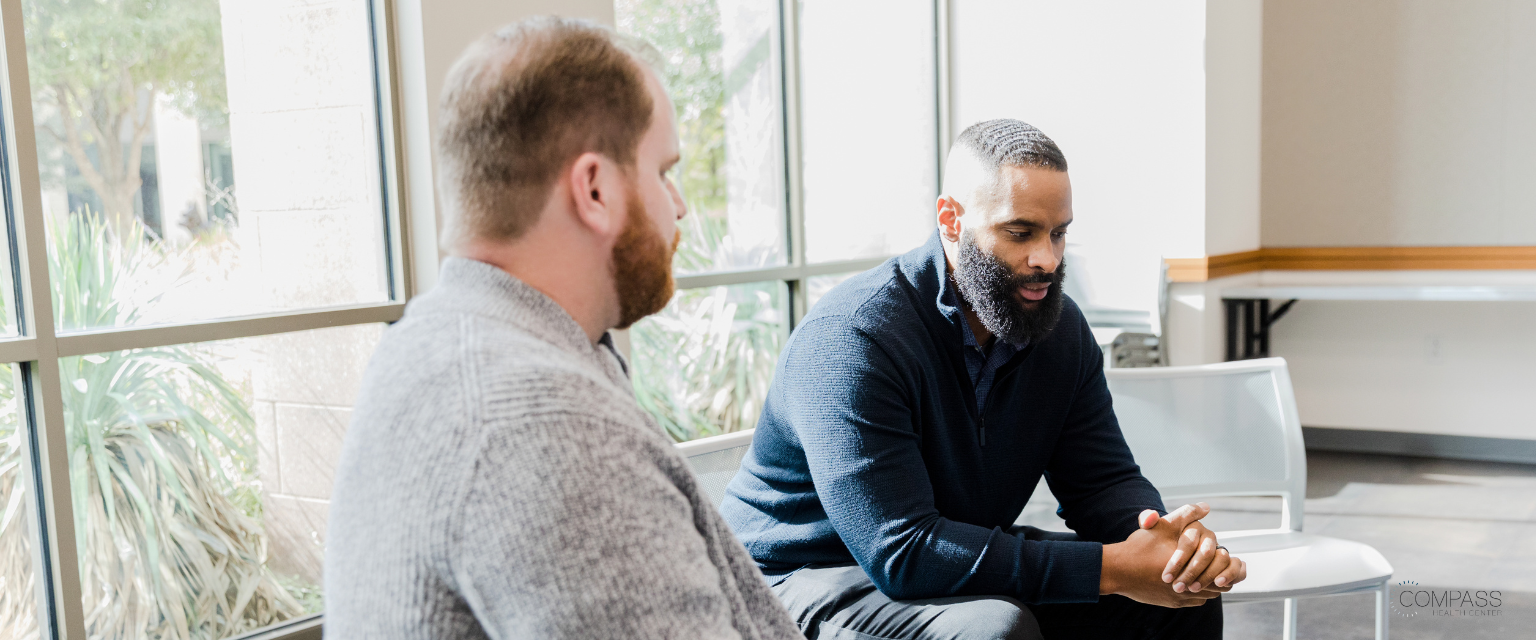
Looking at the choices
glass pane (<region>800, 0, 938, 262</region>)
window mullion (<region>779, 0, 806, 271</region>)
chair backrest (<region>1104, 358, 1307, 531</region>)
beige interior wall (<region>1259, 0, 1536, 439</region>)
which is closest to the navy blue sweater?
chair backrest (<region>1104, 358, 1307, 531</region>)

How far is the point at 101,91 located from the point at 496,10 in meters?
0.80

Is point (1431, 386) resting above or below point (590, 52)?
below

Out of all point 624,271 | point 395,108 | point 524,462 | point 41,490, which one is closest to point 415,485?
point 524,462

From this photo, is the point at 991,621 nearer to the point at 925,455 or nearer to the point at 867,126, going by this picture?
the point at 925,455

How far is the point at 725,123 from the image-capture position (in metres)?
3.71

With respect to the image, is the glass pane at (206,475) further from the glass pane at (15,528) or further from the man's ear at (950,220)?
the man's ear at (950,220)

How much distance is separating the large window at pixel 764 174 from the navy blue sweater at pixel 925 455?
6.04 feet

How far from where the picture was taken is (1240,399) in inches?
82.1

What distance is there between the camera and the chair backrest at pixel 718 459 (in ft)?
5.47

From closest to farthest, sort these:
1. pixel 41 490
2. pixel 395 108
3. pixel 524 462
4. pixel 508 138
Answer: pixel 524 462 → pixel 508 138 → pixel 41 490 → pixel 395 108

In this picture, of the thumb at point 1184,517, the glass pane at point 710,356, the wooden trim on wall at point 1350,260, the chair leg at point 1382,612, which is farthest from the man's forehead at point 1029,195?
the wooden trim on wall at point 1350,260

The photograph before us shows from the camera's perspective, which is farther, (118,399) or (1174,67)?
(1174,67)

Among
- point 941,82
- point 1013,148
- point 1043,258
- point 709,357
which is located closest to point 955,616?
point 1043,258

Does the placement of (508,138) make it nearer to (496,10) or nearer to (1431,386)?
(496,10)
